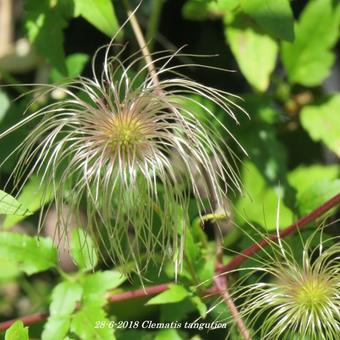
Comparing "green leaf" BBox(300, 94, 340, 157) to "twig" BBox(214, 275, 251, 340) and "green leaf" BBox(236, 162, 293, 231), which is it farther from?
"twig" BBox(214, 275, 251, 340)

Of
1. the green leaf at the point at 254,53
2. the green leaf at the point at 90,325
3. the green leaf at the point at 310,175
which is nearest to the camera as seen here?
the green leaf at the point at 90,325

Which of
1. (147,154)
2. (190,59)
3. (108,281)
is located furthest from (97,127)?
(190,59)

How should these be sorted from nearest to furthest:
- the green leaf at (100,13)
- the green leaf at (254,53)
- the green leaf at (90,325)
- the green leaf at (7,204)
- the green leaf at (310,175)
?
the green leaf at (7,204), the green leaf at (90,325), the green leaf at (100,13), the green leaf at (254,53), the green leaf at (310,175)

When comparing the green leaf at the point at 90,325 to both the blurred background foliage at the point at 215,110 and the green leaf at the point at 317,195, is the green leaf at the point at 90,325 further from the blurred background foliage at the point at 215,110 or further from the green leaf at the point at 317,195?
the green leaf at the point at 317,195

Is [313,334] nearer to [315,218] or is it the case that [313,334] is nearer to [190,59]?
[315,218]

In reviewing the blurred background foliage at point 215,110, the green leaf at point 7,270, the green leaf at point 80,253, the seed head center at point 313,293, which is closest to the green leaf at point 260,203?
the blurred background foliage at point 215,110

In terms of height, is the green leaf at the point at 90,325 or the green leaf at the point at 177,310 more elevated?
the green leaf at the point at 90,325
